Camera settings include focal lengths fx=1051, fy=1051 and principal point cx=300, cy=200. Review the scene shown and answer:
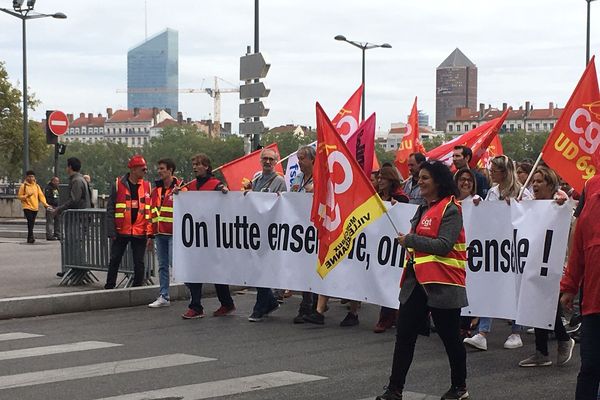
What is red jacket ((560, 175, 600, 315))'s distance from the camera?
5.55 m

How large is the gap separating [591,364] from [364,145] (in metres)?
6.50

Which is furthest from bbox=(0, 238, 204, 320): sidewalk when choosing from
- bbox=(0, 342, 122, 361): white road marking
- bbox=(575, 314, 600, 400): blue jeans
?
bbox=(575, 314, 600, 400): blue jeans

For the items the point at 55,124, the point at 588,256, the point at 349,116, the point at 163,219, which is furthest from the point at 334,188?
the point at 55,124

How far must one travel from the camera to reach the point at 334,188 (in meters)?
9.48

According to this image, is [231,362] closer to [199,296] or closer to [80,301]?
[199,296]

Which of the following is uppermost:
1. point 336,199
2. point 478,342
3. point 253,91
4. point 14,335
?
point 253,91

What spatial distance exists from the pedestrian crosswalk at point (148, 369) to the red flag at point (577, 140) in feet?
10.1

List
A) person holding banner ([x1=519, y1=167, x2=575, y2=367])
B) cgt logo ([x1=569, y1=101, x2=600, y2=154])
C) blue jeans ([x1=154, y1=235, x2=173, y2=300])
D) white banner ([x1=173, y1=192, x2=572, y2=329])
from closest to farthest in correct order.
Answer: person holding banner ([x1=519, y1=167, x2=575, y2=367])
white banner ([x1=173, y1=192, x2=572, y2=329])
cgt logo ([x1=569, y1=101, x2=600, y2=154])
blue jeans ([x1=154, y1=235, x2=173, y2=300])

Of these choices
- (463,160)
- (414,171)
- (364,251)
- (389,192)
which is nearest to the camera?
(364,251)

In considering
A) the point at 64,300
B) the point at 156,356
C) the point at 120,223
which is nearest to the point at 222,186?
the point at 120,223

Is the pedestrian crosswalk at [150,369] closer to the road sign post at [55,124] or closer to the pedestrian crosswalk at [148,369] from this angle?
the pedestrian crosswalk at [148,369]

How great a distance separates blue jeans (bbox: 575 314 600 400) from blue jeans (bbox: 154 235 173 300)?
23.9 feet

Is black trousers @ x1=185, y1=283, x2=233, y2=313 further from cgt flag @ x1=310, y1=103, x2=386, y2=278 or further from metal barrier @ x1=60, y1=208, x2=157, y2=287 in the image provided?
cgt flag @ x1=310, y1=103, x2=386, y2=278

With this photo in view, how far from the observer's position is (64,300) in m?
12.1
